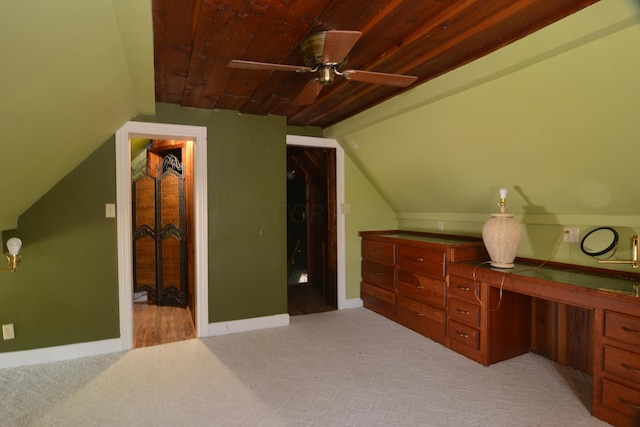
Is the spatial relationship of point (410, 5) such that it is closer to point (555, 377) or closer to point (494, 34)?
point (494, 34)

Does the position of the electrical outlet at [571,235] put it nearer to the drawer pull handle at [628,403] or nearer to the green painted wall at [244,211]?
the drawer pull handle at [628,403]

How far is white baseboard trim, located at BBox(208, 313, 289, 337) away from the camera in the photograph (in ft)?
11.2

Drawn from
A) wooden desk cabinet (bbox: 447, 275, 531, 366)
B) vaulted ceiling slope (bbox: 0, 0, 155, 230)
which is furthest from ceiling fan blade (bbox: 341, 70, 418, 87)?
wooden desk cabinet (bbox: 447, 275, 531, 366)

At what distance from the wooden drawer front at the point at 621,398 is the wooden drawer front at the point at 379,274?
6.34ft

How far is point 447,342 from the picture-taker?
9.95 feet

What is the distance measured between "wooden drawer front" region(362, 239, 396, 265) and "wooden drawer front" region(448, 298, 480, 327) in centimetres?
86

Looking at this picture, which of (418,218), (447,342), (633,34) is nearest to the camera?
(633,34)

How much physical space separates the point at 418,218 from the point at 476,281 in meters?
1.50

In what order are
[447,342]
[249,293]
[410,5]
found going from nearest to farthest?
1. [410,5]
2. [447,342]
3. [249,293]

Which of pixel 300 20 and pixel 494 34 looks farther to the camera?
pixel 494 34

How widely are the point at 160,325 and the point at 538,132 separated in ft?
12.5

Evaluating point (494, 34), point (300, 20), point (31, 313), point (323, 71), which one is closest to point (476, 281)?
point (494, 34)

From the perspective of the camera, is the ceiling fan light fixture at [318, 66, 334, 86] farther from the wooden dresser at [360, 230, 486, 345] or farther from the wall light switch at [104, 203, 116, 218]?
the wall light switch at [104, 203, 116, 218]

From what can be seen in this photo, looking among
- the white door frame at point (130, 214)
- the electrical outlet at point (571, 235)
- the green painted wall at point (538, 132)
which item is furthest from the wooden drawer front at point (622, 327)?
the white door frame at point (130, 214)
